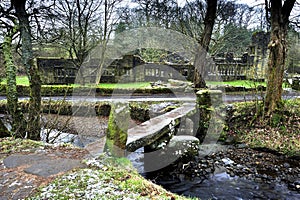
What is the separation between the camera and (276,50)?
7.80 meters


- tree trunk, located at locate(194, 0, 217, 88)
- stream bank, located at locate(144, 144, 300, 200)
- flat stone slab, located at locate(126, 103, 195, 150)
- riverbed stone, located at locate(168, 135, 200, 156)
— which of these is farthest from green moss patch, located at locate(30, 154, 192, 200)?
tree trunk, located at locate(194, 0, 217, 88)

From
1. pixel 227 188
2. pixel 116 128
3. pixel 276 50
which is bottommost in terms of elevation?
pixel 227 188

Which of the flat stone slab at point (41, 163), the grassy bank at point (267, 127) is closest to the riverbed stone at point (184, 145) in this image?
the grassy bank at point (267, 127)

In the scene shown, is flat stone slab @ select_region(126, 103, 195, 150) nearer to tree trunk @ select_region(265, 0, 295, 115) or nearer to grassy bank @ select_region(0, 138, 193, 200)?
grassy bank @ select_region(0, 138, 193, 200)

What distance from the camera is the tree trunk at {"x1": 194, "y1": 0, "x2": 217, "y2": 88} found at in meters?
11.2

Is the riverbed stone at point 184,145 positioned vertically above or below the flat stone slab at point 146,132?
below

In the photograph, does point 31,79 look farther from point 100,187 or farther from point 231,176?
point 231,176

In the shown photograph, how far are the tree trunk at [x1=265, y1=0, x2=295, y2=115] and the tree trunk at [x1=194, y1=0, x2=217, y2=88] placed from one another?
138 inches

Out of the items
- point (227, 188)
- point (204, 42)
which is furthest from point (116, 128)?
point (204, 42)

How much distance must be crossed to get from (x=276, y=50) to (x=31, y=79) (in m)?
6.98

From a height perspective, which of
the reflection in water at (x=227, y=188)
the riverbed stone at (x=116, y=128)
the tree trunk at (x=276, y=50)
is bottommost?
the reflection in water at (x=227, y=188)

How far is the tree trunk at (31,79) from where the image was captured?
17.7ft

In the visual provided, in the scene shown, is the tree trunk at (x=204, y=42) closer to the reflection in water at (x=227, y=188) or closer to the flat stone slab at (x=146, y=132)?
the flat stone slab at (x=146, y=132)

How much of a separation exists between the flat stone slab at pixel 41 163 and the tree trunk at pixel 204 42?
914 cm
